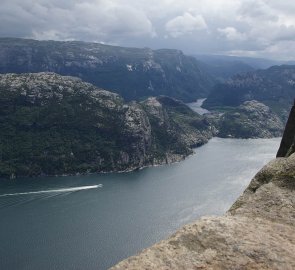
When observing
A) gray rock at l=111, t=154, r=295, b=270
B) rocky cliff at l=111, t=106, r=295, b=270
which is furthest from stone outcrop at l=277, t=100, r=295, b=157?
gray rock at l=111, t=154, r=295, b=270

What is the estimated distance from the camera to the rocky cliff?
17.1 metres

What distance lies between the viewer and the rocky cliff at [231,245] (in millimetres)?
17078

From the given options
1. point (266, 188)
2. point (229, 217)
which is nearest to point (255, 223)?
point (229, 217)

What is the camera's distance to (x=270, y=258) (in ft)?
57.7

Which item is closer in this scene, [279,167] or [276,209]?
[276,209]

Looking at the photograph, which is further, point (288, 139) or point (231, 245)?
point (288, 139)

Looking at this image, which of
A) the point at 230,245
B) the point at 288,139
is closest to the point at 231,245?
the point at 230,245

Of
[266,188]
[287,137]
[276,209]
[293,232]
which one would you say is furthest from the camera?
[287,137]

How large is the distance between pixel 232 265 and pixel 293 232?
4.61m

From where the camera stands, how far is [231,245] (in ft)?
59.4

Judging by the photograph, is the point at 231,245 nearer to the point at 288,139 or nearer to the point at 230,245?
the point at 230,245

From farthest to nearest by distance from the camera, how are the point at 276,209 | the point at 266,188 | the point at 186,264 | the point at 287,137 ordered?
the point at 287,137, the point at 266,188, the point at 276,209, the point at 186,264

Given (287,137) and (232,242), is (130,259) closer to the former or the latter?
(232,242)

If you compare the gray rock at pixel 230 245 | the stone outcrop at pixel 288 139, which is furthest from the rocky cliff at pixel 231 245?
the stone outcrop at pixel 288 139
